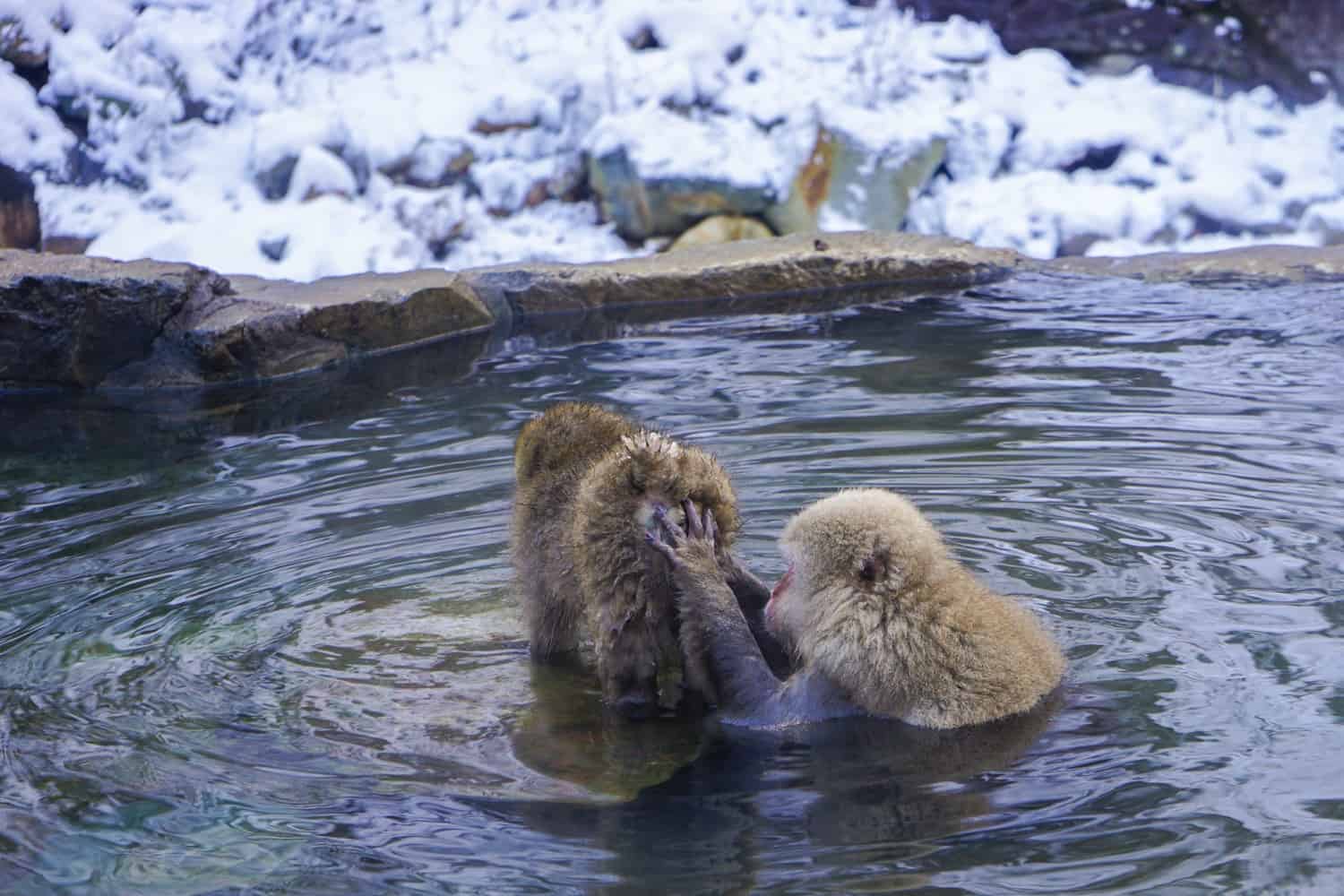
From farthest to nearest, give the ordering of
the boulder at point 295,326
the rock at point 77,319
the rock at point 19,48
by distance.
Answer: the rock at point 19,48
the boulder at point 295,326
the rock at point 77,319

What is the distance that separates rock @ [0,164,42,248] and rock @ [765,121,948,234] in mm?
4797

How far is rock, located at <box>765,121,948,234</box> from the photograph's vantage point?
34.8ft

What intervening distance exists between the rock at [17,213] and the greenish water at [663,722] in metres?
3.73

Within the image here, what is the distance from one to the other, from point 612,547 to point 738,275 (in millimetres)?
5707

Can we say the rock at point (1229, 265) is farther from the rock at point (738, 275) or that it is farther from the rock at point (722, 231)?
the rock at point (722, 231)

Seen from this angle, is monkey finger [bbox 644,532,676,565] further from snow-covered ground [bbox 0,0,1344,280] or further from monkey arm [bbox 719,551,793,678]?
snow-covered ground [bbox 0,0,1344,280]

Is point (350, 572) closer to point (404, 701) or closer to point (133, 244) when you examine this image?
point (404, 701)

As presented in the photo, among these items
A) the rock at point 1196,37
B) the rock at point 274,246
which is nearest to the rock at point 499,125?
the rock at point 274,246

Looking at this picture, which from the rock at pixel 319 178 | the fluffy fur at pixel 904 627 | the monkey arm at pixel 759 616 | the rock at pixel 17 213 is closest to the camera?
the fluffy fur at pixel 904 627

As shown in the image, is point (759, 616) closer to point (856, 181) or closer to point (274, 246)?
point (274, 246)

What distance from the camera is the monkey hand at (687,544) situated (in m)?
3.35


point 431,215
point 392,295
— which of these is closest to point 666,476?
point 392,295

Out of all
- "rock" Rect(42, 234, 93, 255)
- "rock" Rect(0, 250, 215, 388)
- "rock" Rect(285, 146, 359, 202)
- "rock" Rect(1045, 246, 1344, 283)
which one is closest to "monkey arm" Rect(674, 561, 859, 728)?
"rock" Rect(0, 250, 215, 388)

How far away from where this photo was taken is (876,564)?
10.8 feet
